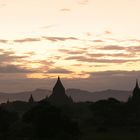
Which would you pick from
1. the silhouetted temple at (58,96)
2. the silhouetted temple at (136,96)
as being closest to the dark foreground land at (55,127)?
the silhouetted temple at (136,96)

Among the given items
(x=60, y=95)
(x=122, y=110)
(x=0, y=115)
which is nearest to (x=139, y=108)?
(x=122, y=110)

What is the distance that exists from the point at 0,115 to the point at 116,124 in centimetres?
2622

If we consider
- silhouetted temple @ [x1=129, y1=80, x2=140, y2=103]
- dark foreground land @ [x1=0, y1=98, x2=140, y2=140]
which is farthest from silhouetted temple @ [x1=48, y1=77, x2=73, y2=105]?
dark foreground land @ [x1=0, y1=98, x2=140, y2=140]

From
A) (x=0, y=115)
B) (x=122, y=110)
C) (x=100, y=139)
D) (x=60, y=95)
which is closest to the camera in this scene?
(x=100, y=139)

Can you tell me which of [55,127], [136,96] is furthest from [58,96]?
[55,127]

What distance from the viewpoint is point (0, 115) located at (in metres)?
78.1

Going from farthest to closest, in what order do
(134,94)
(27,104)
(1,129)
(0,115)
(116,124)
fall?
(27,104), (134,94), (116,124), (0,115), (1,129)

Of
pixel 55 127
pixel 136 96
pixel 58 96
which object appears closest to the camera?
pixel 55 127

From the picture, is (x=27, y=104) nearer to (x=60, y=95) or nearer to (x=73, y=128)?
(x=60, y=95)

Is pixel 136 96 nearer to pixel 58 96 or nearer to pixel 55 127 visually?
pixel 58 96

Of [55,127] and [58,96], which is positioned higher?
[58,96]

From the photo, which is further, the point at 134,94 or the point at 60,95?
the point at 60,95

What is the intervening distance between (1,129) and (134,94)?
52076 millimetres

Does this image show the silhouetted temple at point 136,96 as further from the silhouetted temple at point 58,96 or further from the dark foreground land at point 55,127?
the silhouetted temple at point 58,96
